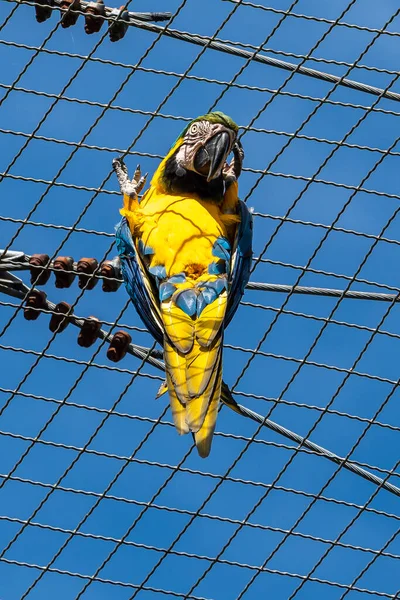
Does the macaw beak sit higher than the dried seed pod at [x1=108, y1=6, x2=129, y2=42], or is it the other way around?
the dried seed pod at [x1=108, y1=6, x2=129, y2=42]

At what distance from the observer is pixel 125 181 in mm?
5781

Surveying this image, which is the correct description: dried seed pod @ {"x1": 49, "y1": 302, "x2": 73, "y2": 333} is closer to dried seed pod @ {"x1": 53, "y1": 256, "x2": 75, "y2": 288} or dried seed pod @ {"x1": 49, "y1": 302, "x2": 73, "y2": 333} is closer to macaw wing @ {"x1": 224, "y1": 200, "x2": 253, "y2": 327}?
dried seed pod @ {"x1": 53, "y1": 256, "x2": 75, "y2": 288}

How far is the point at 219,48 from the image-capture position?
18.3 ft

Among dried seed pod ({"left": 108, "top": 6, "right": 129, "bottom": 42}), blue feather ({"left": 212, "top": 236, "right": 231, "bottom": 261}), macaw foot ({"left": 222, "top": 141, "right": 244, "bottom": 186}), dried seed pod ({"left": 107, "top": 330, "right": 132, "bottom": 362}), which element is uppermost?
dried seed pod ({"left": 108, "top": 6, "right": 129, "bottom": 42})

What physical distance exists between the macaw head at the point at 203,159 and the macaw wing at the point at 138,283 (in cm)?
25

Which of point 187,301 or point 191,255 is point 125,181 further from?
point 187,301

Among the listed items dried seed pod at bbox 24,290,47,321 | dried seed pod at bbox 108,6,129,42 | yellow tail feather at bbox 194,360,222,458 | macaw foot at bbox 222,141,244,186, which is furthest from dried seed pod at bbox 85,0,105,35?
yellow tail feather at bbox 194,360,222,458

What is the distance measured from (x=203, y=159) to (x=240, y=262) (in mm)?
385

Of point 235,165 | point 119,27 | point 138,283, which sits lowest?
point 138,283

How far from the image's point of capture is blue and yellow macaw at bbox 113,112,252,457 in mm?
5352

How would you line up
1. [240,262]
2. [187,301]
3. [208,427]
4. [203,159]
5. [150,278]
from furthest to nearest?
[203,159], [240,262], [150,278], [187,301], [208,427]

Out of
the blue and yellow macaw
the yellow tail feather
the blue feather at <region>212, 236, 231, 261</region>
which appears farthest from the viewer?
the blue feather at <region>212, 236, 231, 261</region>

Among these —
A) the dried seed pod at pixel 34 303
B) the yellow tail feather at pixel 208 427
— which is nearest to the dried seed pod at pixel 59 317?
the dried seed pod at pixel 34 303

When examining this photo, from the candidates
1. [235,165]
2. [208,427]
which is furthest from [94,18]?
[208,427]
